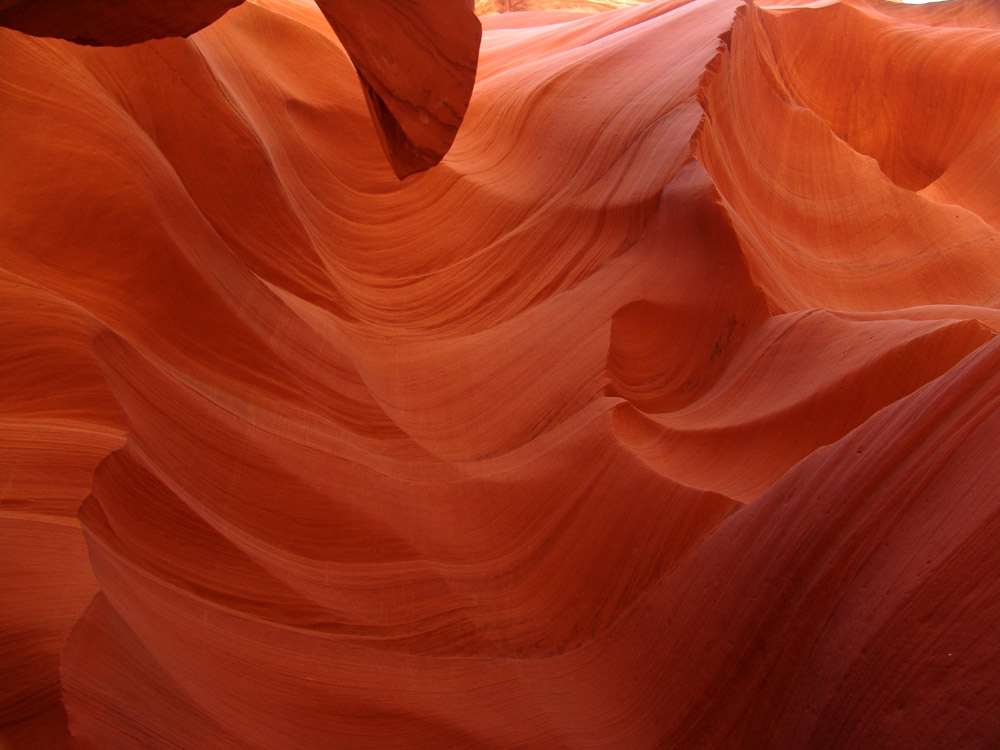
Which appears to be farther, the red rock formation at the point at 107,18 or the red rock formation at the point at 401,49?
the red rock formation at the point at 401,49

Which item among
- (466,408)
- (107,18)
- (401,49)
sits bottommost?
(466,408)

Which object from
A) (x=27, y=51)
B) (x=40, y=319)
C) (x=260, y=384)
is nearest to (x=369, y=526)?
(x=260, y=384)

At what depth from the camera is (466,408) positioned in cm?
259

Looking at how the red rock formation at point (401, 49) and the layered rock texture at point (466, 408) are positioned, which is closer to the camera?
the layered rock texture at point (466, 408)

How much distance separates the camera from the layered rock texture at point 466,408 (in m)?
1.55

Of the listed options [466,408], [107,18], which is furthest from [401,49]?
[466,408]

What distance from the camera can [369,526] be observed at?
220 centimetres

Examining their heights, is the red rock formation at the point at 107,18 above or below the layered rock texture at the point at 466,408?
above

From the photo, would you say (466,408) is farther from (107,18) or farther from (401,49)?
(107,18)

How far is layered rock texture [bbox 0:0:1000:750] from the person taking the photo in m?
1.55

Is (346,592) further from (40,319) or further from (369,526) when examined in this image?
(40,319)

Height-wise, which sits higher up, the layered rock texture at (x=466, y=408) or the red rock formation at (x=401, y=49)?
the red rock formation at (x=401, y=49)

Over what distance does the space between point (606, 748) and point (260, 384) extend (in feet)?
4.49

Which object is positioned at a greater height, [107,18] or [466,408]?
[107,18]
